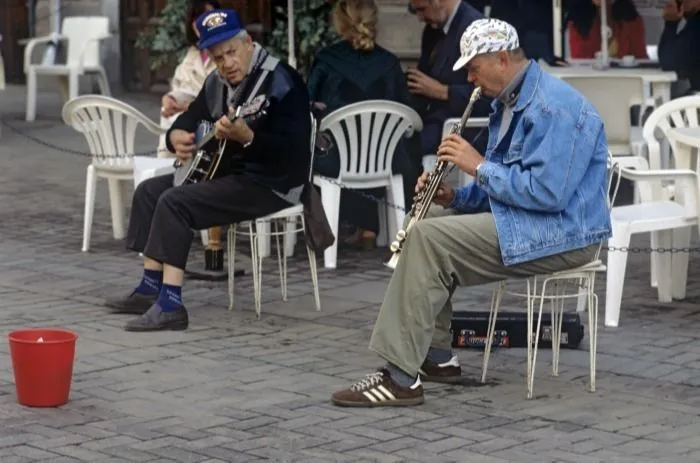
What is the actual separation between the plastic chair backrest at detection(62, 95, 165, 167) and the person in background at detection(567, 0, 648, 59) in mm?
4698

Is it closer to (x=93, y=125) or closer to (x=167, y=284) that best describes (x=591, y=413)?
(x=167, y=284)

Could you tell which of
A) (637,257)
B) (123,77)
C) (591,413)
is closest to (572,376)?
(591,413)

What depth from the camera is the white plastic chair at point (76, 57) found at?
54.4 feet

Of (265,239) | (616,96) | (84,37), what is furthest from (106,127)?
(84,37)

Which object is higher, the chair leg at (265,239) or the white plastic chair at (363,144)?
the white plastic chair at (363,144)

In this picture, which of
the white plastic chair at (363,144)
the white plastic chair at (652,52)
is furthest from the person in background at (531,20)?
the white plastic chair at (363,144)

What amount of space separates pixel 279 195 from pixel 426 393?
5.55 ft

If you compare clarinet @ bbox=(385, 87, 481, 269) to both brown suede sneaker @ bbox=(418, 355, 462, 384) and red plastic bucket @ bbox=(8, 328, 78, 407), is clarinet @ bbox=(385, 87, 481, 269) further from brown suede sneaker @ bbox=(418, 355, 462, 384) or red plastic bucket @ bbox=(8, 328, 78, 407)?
red plastic bucket @ bbox=(8, 328, 78, 407)

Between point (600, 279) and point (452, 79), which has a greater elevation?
point (452, 79)

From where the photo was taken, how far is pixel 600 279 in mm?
8648

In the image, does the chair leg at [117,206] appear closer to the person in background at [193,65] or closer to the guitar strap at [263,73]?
the person in background at [193,65]

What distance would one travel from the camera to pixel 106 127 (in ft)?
31.2

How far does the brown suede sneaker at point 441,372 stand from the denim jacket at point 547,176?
0.66m

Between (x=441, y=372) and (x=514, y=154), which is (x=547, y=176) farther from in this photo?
(x=441, y=372)
